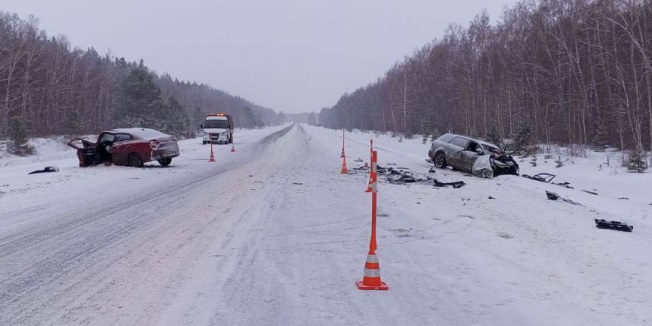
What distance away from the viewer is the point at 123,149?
Answer: 18641 mm

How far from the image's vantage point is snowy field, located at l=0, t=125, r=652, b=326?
→ 13.6 feet

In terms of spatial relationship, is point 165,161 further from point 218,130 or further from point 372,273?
point 218,130

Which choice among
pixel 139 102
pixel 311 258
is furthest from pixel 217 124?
pixel 311 258

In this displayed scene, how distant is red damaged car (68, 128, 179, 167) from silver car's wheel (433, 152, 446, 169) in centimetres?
1177

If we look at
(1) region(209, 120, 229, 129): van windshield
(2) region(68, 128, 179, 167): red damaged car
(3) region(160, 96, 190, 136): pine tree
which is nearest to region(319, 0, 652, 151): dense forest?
(2) region(68, 128, 179, 167): red damaged car

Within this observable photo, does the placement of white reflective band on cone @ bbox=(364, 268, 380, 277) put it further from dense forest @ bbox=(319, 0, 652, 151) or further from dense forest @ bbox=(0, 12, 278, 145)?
dense forest @ bbox=(0, 12, 278, 145)

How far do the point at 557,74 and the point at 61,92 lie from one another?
61.3 metres

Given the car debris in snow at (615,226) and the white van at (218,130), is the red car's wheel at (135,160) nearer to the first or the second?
the car debris in snow at (615,226)

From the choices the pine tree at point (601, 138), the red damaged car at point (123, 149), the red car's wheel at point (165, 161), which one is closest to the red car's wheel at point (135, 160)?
the red damaged car at point (123, 149)

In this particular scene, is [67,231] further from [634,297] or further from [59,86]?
[59,86]

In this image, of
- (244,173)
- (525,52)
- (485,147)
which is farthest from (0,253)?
(525,52)

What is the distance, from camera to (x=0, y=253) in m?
6.05

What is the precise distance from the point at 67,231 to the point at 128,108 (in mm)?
57657

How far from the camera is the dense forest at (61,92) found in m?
46.7
